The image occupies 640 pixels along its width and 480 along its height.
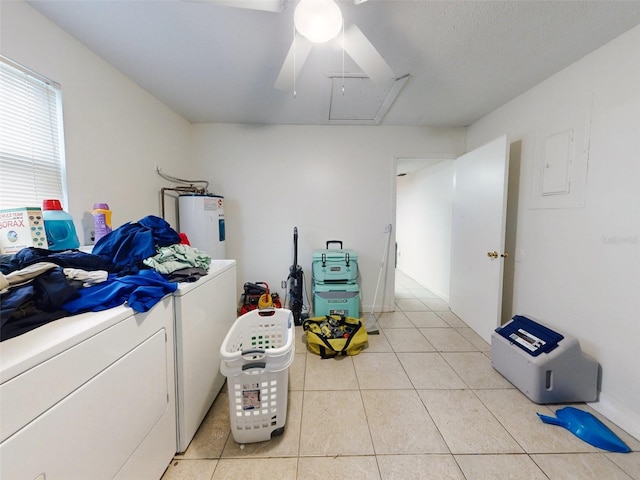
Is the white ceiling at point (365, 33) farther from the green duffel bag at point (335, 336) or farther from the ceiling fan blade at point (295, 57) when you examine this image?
the green duffel bag at point (335, 336)

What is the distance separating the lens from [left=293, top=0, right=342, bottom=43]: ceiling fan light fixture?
101 cm

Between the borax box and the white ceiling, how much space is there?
43.9 inches

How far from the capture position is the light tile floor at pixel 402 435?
115 centimetres

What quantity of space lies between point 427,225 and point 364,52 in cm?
349

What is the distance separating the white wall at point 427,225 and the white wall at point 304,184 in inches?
35.9

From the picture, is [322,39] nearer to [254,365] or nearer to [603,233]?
[254,365]

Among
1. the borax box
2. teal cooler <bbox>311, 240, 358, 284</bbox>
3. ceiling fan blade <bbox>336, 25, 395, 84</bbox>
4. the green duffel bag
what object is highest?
ceiling fan blade <bbox>336, 25, 395, 84</bbox>

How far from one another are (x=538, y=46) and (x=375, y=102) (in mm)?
1148

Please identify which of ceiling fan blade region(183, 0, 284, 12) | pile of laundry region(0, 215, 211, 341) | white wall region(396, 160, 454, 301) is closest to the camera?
pile of laundry region(0, 215, 211, 341)

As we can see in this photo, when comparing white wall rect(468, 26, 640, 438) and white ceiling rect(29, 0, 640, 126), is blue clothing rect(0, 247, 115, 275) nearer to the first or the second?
white ceiling rect(29, 0, 640, 126)

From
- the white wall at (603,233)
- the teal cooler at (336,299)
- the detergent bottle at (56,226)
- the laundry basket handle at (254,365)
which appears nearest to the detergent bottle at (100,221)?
the detergent bottle at (56,226)

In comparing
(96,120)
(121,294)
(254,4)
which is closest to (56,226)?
(121,294)

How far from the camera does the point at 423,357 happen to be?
2.07m

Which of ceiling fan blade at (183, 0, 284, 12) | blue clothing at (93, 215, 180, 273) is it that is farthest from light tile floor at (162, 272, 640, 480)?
ceiling fan blade at (183, 0, 284, 12)
